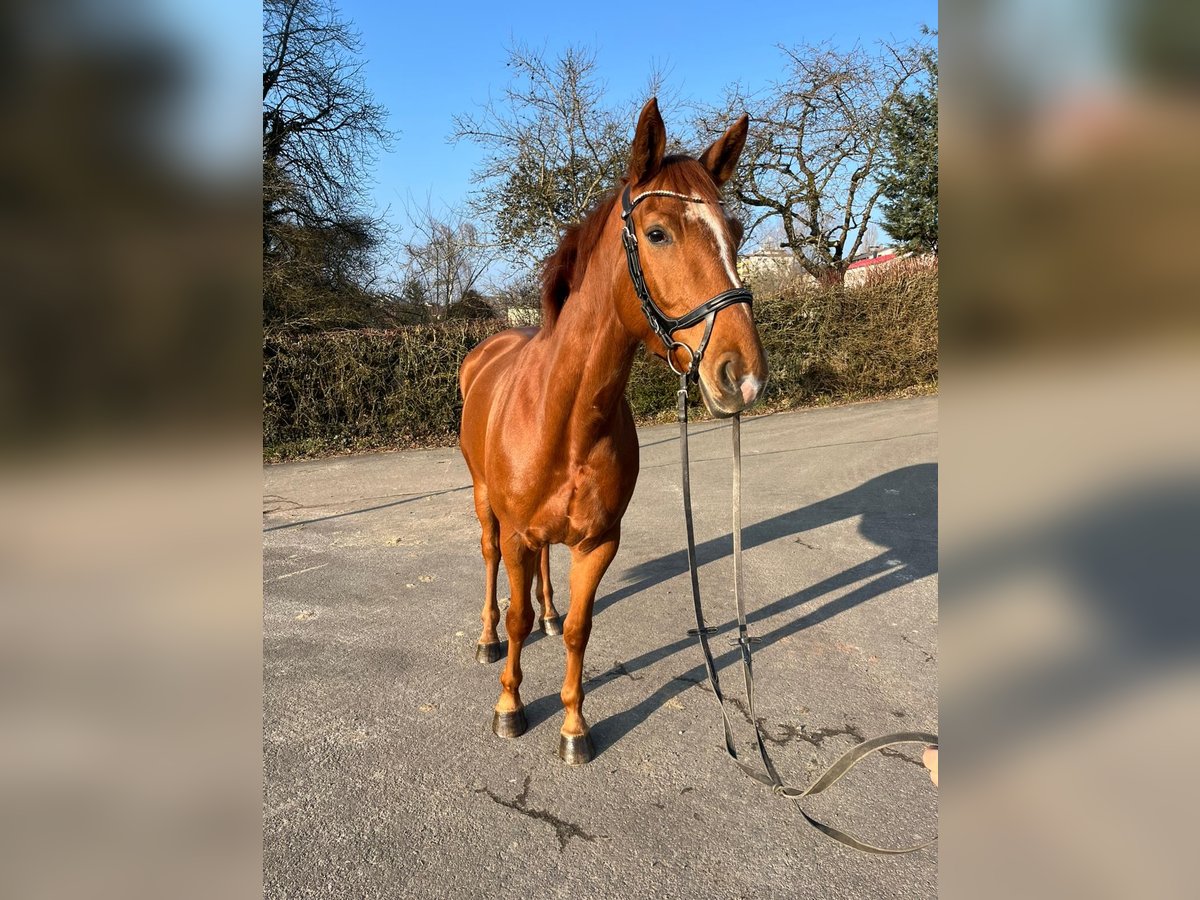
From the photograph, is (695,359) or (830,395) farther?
(830,395)

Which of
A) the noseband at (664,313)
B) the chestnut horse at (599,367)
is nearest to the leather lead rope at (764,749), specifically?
the noseband at (664,313)

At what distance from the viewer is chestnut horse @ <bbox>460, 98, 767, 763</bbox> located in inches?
72.7

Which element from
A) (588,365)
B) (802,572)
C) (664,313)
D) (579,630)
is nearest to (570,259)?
(588,365)

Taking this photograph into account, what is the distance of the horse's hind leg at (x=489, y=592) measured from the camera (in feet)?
11.7

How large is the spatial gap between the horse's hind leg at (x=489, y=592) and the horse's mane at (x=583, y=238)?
4.59ft

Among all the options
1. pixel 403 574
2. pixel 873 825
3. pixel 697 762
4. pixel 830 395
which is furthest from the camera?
pixel 830 395

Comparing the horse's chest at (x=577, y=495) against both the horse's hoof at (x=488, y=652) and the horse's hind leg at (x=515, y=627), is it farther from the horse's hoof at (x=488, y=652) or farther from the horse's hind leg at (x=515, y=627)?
the horse's hoof at (x=488, y=652)

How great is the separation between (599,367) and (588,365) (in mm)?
50

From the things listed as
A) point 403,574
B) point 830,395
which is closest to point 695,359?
point 403,574
